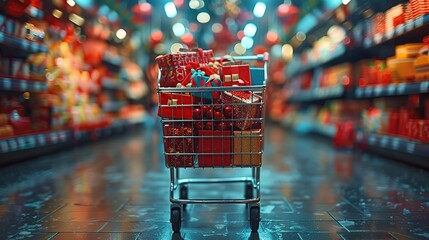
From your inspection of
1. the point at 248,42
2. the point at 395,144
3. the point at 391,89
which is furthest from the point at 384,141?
the point at 248,42

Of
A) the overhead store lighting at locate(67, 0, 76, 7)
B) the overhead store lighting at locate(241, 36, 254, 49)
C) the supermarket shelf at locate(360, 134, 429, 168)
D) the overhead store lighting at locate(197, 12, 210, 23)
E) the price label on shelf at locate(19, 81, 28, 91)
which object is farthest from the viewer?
the overhead store lighting at locate(241, 36, 254, 49)

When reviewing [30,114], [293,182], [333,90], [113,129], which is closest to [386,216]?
[293,182]

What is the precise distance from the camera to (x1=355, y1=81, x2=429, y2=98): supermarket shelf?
4.50 metres

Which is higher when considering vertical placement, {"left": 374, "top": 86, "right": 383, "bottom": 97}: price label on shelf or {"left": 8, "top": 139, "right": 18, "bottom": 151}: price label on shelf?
{"left": 374, "top": 86, "right": 383, "bottom": 97}: price label on shelf

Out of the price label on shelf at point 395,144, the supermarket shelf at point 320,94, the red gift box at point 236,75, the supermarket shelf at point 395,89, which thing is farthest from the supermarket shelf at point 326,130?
the red gift box at point 236,75

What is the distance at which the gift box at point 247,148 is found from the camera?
2.56m

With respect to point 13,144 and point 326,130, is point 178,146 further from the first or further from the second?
point 326,130

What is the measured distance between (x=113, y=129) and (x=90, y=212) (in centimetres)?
741

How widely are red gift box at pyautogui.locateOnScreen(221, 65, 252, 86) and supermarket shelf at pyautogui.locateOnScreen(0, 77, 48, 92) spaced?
3375 mm

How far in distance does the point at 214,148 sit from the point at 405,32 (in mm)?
3226

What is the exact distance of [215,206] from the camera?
316cm

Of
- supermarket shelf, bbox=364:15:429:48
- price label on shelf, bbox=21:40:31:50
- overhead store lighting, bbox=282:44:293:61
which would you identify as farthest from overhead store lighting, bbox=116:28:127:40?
supermarket shelf, bbox=364:15:429:48

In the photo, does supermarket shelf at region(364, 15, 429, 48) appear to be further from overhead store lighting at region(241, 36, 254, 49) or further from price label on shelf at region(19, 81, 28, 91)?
overhead store lighting at region(241, 36, 254, 49)

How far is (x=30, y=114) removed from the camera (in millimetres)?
5832
